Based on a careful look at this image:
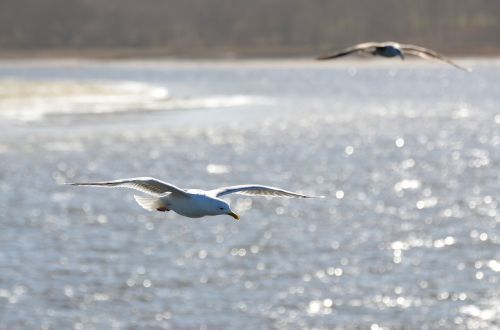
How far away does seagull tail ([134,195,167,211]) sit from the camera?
12.6m

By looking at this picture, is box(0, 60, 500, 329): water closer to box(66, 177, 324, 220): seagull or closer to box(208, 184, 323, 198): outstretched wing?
box(208, 184, 323, 198): outstretched wing

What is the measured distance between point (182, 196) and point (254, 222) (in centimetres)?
2786

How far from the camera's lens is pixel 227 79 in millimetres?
131500

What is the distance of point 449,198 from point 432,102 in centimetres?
4684

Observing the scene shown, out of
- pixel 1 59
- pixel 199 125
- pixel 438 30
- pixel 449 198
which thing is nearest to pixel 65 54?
pixel 1 59

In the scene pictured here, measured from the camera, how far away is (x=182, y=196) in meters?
12.3

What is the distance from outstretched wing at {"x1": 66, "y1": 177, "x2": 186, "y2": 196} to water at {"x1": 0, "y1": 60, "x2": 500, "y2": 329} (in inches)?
583

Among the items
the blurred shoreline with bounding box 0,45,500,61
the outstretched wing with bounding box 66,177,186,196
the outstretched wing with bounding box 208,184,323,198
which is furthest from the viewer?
the blurred shoreline with bounding box 0,45,500,61

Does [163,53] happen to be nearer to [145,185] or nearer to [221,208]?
[145,185]

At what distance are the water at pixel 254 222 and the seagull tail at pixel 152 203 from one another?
578 inches

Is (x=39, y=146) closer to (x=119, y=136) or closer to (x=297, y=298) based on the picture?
(x=119, y=136)

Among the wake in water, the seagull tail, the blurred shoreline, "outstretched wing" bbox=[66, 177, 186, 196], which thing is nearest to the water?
the wake in water

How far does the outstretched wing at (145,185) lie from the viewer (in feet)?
38.2

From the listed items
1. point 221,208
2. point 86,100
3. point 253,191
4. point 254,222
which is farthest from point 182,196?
point 86,100
